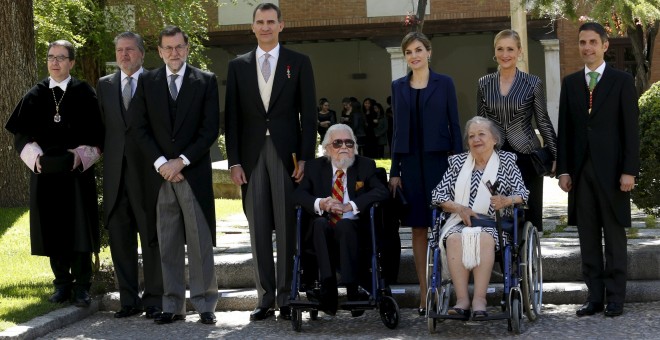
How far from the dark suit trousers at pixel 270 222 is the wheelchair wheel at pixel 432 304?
4.14 ft

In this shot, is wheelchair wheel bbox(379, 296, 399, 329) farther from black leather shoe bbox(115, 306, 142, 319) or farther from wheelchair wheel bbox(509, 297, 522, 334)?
black leather shoe bbox(115, 306, 142, 319)

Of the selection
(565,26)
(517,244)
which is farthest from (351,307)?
(565,26)

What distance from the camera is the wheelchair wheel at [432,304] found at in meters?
7.20

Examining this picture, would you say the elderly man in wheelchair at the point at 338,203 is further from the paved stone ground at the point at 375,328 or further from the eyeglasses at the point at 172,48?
the eyeglasses at the point at 172,48

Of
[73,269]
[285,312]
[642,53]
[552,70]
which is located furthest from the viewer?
[552,70]

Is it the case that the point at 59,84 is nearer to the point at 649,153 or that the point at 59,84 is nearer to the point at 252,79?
the point at 252,79

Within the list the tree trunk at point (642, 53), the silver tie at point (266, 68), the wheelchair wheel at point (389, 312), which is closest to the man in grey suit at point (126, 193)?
the silver tie at point (266, 68)

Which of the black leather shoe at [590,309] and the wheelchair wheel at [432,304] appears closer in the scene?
the wheelchair wheel at [432,304]

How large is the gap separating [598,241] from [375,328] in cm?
173

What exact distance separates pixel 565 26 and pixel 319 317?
73.6ft

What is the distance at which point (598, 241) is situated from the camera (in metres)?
7.94

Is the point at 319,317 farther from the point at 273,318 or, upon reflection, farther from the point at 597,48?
the point at 597,48

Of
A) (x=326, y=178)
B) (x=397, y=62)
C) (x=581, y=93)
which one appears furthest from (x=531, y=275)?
(x=397, y=62)

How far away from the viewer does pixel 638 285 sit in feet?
27.3
